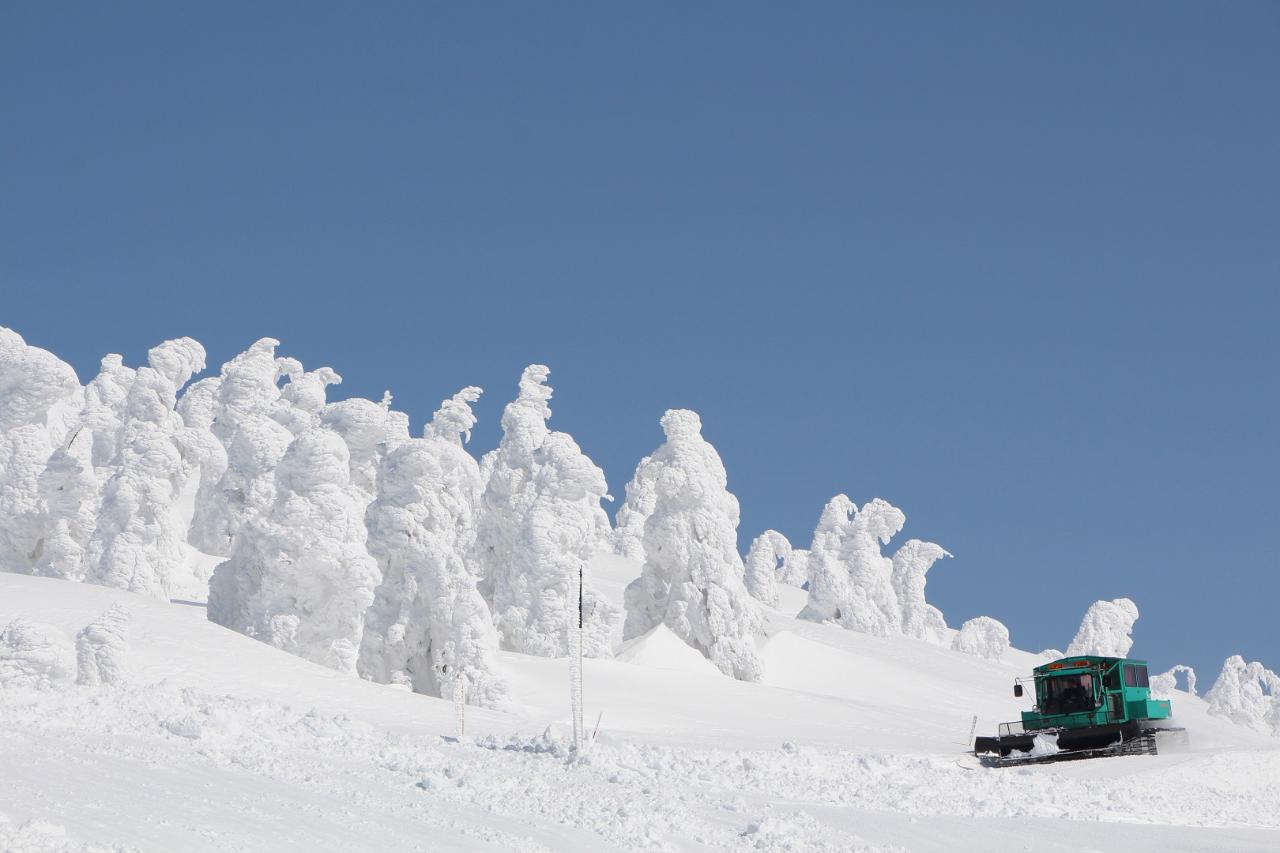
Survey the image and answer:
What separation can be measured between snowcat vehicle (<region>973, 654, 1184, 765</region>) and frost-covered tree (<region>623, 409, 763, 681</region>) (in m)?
22.9

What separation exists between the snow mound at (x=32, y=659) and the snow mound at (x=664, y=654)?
2965cm

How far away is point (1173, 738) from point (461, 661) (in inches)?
803

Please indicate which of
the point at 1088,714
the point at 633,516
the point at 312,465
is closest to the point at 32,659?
the point at 312,465

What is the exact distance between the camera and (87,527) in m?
55.4

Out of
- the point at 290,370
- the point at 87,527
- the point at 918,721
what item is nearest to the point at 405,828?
the point at 918,721

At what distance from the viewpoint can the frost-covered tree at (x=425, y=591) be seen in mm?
42031

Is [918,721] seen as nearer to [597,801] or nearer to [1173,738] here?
[1173,738]

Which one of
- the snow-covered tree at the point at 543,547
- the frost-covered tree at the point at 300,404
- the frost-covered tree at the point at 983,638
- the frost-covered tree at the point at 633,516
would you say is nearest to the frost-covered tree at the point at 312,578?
the snow-covered tree at the point at 543,547

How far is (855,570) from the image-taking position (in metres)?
89.7

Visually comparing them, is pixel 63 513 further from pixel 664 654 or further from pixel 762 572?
pixel 762 572

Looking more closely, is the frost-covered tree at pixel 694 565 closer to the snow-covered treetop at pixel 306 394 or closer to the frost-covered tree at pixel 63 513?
the frost-covered tree at pixel 63 513

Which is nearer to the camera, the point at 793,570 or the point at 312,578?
the point at 312,578

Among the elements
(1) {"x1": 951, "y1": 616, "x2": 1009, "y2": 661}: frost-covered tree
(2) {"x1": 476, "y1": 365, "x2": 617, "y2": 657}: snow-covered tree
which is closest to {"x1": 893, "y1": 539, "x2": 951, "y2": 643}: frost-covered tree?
(1) {"x1": 951, "y1": 616, "x2": 1009, "y2": 661}: frost-covered tree

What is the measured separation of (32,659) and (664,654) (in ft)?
107
